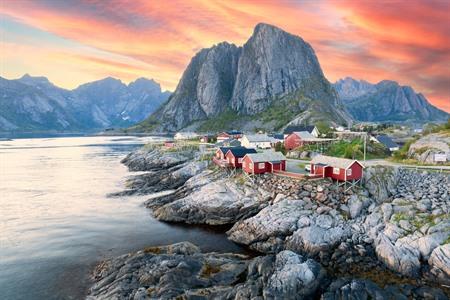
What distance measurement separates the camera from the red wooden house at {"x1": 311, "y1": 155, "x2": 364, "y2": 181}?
4444 centimetres

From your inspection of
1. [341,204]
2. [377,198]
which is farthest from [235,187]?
[377,198]

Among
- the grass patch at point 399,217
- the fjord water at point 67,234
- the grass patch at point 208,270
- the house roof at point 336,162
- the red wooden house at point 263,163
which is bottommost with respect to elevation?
the fjord water at point 67,234

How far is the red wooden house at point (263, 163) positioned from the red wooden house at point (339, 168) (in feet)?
21.8

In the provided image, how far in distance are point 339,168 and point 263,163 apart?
1270 centimetres

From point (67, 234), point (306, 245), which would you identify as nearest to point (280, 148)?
point (306, 245)

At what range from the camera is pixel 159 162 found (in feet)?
332

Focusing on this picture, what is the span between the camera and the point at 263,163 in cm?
5341

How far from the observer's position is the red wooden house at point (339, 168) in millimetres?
44438

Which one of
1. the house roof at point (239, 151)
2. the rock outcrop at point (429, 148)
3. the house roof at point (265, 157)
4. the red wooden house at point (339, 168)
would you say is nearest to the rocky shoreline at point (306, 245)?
the red wooden house at point (339, 168)

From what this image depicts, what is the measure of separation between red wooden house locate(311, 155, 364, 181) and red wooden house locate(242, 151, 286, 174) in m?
6.65

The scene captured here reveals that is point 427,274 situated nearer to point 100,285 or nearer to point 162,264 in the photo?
point 162,264

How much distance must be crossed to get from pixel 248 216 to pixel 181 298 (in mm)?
22143

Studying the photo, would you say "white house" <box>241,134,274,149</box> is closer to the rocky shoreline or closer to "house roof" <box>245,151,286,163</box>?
"house roof" <box>245,151,286,163</box>

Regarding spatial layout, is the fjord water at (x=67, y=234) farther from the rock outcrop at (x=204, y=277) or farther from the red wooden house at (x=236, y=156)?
the red wooden house at (x=236, y=156)
